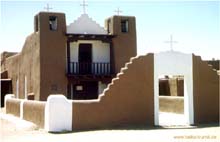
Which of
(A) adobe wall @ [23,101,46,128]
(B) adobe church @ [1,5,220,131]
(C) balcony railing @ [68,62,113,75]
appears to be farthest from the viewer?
(C) balcony railing @ [68,62,113,75]

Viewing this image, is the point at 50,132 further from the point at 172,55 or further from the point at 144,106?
the point at 172,55

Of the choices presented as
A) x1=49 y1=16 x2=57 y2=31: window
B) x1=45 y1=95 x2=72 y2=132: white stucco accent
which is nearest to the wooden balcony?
x1=49 y1=16 x2=57 y2=31: window

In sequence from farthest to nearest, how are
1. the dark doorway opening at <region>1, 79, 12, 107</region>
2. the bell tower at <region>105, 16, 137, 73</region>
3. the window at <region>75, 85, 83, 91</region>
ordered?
the dark doorway opening at <region>1, 79, 12, 107</region> < the bell tower at <region>105, 16, 137, 73</region> < the window at <region>75, 85, 83, 91</region>

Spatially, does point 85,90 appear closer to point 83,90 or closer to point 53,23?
point 83,90

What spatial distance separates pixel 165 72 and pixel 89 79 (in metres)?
9.77

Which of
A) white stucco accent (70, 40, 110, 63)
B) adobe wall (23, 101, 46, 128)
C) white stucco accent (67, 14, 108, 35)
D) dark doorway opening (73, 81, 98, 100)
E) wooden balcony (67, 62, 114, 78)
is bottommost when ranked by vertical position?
adobe wall (23, 101, 46, 128)

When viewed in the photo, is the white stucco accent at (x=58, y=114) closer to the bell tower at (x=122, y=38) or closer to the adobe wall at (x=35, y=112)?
the adobe wall at (x=35, y=112)

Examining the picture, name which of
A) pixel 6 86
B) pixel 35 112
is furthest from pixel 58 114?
pixel 6 86

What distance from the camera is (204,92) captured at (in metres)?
19.2

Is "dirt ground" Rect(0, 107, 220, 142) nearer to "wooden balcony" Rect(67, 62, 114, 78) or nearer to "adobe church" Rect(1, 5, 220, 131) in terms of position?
"adobe church" Rect(1, 5, 220, 131)

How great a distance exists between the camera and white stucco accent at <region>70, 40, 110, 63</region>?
2777cm

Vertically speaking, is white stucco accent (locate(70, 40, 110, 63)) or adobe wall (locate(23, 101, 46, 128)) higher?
white stucco accent (locate(70, 40, 110, 63))

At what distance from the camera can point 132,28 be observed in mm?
28844

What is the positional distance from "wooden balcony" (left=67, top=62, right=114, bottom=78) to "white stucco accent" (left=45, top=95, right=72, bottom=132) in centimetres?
1070
